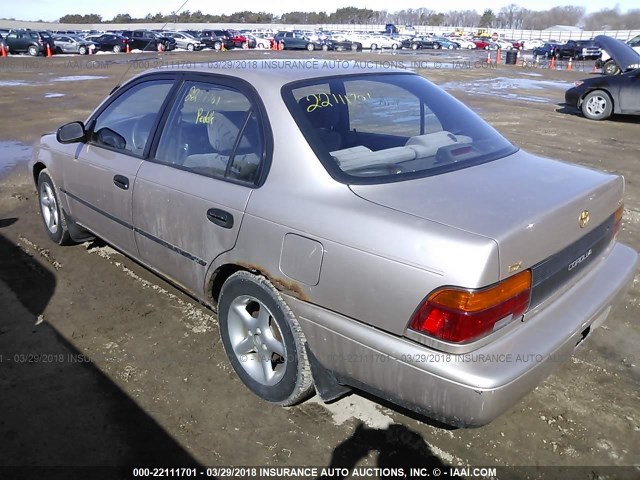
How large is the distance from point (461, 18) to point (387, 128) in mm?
159365

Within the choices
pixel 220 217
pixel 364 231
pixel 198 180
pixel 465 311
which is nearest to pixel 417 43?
pixel 198 180

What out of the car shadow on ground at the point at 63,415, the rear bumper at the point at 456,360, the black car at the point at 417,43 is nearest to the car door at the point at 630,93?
the rear bumper at the point at 456,360

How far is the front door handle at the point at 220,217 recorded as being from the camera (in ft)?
8.88

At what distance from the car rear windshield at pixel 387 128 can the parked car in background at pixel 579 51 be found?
44.4 meters

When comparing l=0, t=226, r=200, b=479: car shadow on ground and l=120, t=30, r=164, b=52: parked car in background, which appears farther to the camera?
l=120, t=30, r=164, b=52: parked car in background

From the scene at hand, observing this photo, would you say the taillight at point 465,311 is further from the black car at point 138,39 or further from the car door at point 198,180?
the black car at point 138,39

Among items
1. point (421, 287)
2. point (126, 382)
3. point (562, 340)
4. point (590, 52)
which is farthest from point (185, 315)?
point (590, 52)

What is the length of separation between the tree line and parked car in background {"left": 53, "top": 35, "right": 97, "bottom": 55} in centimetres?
6055

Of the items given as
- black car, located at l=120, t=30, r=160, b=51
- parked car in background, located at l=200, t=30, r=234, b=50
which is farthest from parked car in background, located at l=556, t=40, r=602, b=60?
black car, located at l=120, t=30, r=160, b=51

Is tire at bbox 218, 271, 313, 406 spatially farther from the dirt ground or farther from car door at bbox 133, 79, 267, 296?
car door at bbox 133, 79, 267, 296

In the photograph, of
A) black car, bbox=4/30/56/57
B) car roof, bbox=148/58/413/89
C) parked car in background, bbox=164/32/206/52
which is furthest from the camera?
parked car in background, bbox=164/32/206/52

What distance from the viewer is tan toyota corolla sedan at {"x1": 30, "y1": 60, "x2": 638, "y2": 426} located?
2.03 meters

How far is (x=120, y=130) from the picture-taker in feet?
12.6

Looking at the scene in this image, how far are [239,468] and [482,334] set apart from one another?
1.27 metres
